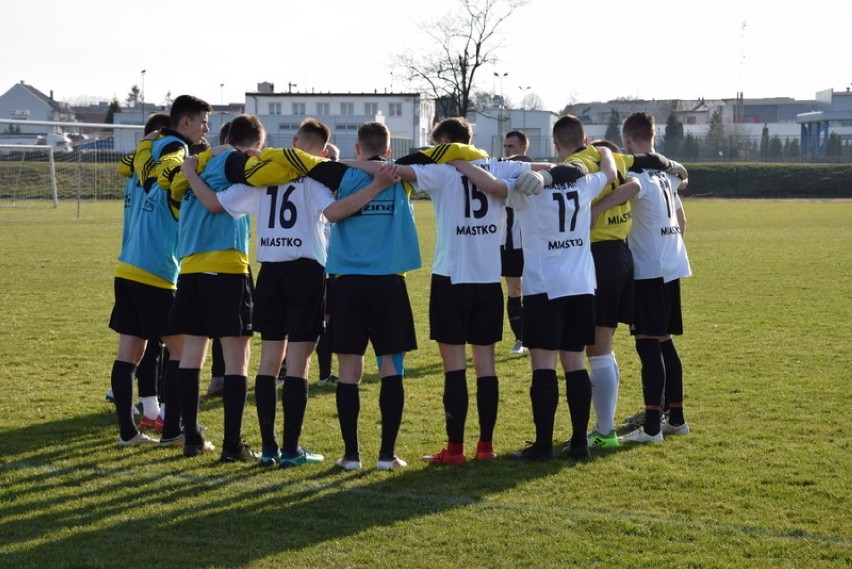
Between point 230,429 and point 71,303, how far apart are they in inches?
353

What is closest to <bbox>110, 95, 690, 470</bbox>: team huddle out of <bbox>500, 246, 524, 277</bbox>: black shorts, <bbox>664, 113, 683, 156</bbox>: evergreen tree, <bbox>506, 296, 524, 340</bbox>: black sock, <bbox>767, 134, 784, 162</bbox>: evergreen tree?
<bbox>500, 246, 524, 277</bbox>: black shorts

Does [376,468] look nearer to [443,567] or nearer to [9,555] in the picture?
[443,567]

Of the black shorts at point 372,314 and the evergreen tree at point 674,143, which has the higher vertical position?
the evergreen tree at point 674,143

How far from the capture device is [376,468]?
20.8 ft

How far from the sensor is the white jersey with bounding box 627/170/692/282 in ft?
23.1

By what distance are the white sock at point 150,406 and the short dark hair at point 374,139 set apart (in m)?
2.77

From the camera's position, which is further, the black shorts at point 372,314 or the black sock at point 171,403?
the black sock at point 171,403

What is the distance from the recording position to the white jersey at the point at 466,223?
6230mm

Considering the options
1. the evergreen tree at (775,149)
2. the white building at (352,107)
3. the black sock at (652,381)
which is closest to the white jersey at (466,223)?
the black sock at (652,381)

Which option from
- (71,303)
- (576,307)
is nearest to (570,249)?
(576,307)

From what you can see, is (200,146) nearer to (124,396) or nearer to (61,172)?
(124,396)

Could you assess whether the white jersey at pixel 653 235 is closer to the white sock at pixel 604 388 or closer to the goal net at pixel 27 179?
the white sock at pixel 604 388

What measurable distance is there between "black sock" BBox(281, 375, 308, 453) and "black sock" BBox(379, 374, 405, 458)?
0.49 metres

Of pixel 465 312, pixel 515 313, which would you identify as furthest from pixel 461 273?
pixel 515 313
